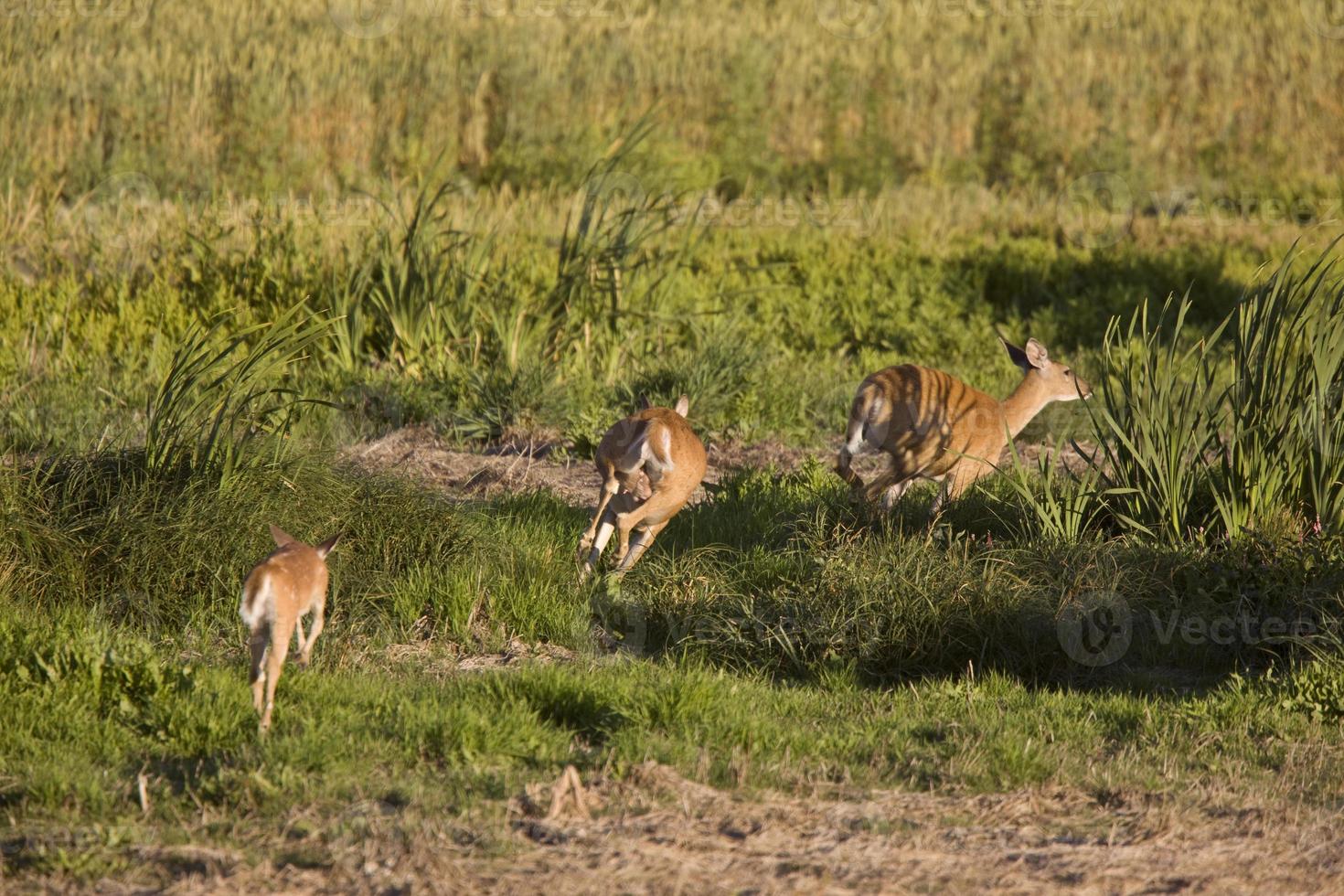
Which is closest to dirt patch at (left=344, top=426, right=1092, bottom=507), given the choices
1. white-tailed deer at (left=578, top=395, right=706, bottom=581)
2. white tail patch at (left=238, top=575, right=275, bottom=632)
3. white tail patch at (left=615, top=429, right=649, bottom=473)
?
white-tailed deer at (left=578, top=395, right=706, bottom=581)

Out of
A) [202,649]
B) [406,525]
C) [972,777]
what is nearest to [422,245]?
[406,525]

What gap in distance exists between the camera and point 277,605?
17.5 ft

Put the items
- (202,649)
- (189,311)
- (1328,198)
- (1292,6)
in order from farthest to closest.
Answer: (1292,6)
(1328,198)
(189,311)
(202,649)

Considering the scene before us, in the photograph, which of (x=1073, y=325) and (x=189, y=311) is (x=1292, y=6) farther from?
(x=189, y=311)

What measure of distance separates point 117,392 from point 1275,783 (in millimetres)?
7685

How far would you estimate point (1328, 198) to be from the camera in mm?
18859

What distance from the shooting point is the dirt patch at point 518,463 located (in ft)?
30.0
